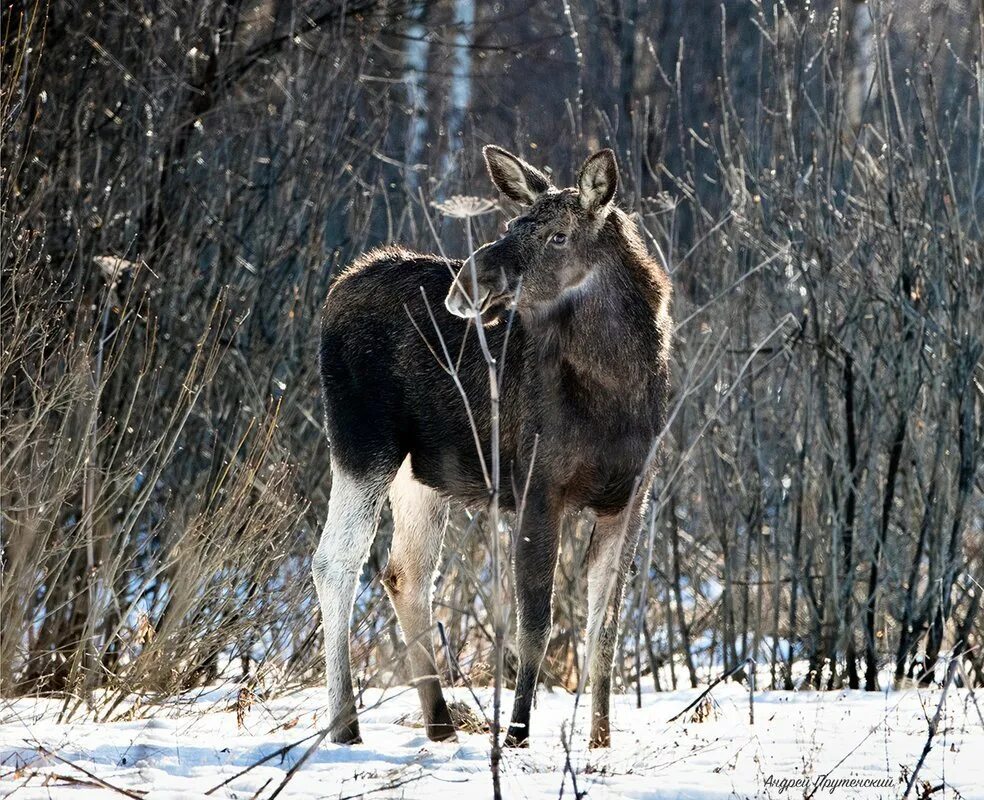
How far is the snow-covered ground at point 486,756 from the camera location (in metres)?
4.64

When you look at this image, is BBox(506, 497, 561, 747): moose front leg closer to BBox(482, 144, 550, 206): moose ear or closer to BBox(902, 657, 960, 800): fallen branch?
BBox(482, 144, 550, 206): moose ear

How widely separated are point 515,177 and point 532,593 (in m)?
1.86

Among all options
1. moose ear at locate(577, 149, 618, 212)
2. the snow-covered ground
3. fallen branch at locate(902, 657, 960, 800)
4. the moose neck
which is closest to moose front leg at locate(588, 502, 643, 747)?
the snow-covered ground

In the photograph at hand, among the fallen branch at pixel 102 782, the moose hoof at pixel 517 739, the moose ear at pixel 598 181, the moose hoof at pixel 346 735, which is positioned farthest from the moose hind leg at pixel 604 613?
the fallen branch at pixel 102 782

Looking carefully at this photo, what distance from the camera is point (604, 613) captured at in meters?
5.64

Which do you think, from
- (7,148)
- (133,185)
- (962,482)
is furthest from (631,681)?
A: (7,148)

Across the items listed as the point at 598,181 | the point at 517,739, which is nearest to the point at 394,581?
the point at 517,739

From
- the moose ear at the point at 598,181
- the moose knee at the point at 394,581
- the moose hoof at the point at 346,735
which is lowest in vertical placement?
the moose hoof at the point at 346,735

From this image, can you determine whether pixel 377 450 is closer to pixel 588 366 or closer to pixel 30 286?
pixel 588 366

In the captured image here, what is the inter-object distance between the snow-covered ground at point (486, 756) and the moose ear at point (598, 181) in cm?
227

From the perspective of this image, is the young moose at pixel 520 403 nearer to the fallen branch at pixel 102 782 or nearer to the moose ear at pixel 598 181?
the moose ear at pixel 598 181

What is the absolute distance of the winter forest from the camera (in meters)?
6.45

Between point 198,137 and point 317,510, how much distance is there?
311 centimetres

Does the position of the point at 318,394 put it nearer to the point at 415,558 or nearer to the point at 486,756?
the point at 415,558
